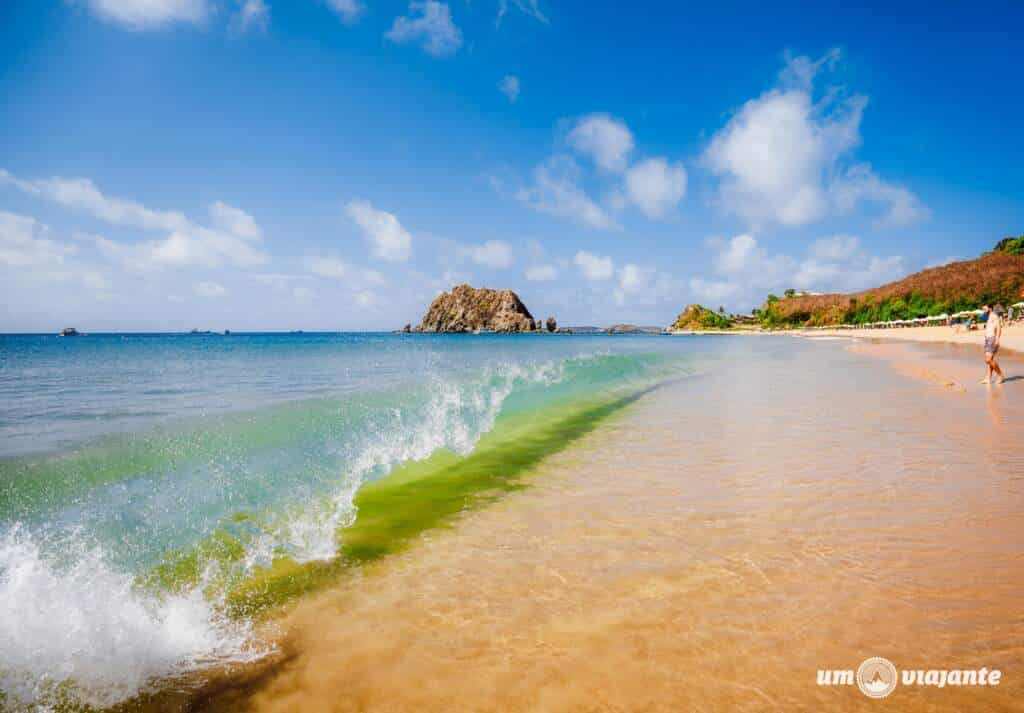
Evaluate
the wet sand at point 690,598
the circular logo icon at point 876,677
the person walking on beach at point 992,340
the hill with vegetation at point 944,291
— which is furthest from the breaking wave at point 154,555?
the hill with vegetation at point 944,291

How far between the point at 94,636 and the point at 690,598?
4.85 meters

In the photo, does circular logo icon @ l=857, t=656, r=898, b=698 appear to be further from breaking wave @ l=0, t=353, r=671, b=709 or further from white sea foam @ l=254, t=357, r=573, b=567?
white sea foam @ l=254, t=357, r=573, b=567

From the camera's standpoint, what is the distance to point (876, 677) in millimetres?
3336

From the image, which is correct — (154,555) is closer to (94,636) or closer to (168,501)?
(94,636)

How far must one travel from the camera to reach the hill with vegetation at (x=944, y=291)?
7544 centimetres

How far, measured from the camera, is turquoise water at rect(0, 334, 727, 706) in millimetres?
3854

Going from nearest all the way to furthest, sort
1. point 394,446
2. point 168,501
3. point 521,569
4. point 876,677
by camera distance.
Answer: point 876,677 → point 521,569 → point 168,501 → point 394,446

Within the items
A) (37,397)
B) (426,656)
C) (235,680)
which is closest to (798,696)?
(426,656)

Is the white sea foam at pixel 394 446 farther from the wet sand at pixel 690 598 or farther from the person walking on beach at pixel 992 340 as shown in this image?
the person walking on beach at pixel 992 340

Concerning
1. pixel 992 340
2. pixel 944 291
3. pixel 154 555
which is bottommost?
pixel 154 555

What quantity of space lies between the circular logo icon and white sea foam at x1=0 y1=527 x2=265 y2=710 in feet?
14.2

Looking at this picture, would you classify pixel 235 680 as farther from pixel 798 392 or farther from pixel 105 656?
pixel 798 392

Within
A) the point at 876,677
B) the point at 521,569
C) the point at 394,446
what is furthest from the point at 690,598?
the point at 394,446

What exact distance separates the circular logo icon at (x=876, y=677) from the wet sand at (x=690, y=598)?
0.26 ft
